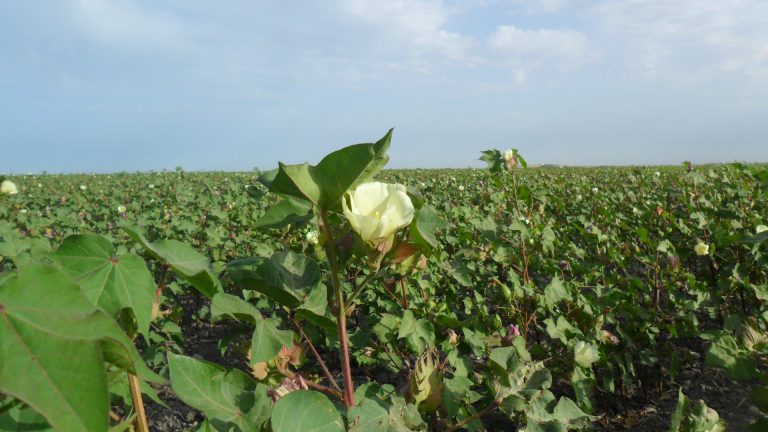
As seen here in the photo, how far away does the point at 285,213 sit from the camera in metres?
0.90

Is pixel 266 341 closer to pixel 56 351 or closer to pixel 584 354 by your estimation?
pixel 56 351

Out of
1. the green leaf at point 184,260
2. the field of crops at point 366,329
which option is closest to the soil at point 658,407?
the field of crops at point 366,329

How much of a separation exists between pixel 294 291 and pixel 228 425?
23cm

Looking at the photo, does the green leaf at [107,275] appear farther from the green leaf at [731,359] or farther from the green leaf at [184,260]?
the green leaf at [731,359]

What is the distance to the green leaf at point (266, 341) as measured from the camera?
2.76 feet

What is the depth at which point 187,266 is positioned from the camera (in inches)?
25.6

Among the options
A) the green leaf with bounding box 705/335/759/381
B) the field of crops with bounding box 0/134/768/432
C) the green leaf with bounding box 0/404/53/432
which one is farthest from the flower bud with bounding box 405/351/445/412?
the green leaf with bounding box 705/335/759/381

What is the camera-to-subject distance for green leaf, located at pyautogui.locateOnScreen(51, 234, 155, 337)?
1.91 ft

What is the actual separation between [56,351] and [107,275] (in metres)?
0.26

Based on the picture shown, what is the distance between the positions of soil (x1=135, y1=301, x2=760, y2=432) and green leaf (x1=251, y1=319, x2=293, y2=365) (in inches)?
44.8

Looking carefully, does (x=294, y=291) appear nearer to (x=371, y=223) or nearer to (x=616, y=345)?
(x=371, y=223)

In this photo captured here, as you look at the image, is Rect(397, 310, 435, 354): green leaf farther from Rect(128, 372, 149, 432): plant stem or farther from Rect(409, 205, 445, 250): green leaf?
Rect(128, 372, 149, 432): plant stem

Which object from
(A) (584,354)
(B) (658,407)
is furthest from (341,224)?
(B) (658,407)

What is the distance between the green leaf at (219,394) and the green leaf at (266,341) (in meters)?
0.04
